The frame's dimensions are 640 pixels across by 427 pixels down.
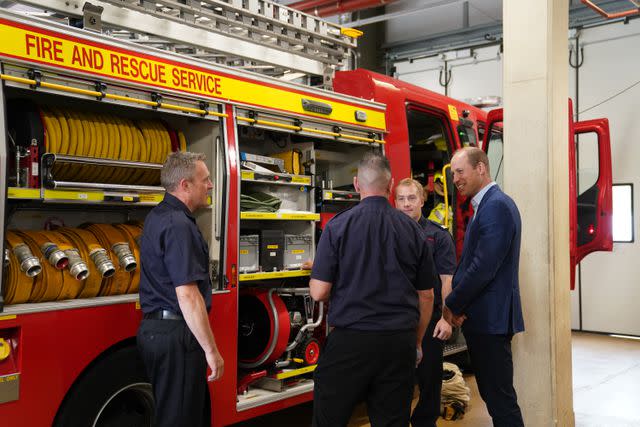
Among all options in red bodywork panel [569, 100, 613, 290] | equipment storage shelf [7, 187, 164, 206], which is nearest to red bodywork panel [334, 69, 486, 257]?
red bodywork panel [569, 100, 613, 290]

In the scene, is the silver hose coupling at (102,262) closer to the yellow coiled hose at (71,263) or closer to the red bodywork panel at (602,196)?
the yellow coiled hose at (71,263)

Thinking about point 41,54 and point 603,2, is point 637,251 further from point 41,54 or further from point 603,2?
point 41,54

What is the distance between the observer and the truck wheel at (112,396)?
363 cm

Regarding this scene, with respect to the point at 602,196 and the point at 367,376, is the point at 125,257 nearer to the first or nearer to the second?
the point at 367,376

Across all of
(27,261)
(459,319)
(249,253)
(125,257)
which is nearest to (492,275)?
(459,319)

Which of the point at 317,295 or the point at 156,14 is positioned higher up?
the point at 156,14

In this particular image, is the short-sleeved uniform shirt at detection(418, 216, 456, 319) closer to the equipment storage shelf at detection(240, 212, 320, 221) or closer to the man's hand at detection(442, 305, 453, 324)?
the man's hand at detection(442, 305, 453, 324)

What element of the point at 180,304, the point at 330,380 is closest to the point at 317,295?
the point at 330,380

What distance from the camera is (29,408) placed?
3355 millimetres

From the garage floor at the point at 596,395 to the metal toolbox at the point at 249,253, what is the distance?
5.32 feet

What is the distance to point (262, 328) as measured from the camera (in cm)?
511

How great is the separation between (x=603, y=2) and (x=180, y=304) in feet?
31.4

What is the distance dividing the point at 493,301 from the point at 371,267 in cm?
111

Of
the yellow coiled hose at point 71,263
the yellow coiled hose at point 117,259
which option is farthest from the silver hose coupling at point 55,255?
the yellow coiled hose at point 117,259
